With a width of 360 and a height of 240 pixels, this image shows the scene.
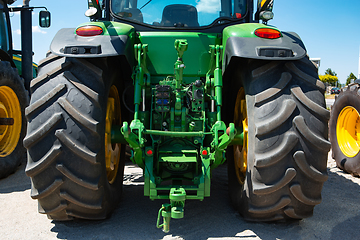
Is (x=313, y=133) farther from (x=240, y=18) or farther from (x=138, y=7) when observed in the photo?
(x=138, y=7)

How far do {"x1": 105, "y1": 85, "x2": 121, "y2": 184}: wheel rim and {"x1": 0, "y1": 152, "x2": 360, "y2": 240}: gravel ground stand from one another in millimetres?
356

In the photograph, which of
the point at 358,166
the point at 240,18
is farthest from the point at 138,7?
the point at 358,166

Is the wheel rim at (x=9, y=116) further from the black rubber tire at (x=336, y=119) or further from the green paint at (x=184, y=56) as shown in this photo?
the black rubber tire at (x=336, y=119)

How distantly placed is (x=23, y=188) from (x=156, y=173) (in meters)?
2.06

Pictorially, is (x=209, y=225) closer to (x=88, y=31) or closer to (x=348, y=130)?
(x=88, y=31)

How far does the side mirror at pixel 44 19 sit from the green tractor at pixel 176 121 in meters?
2.37

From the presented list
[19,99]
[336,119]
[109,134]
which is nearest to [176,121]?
[109,134]

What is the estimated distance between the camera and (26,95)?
488cm

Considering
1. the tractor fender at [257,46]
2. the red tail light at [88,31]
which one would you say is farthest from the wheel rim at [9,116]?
the tractor fender at [257,46]

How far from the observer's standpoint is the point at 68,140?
227 centimetres

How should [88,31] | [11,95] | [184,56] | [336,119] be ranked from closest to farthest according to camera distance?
[88,31] → [184,56] → [11,95] → [336,119]

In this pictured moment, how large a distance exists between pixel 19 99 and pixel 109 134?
2.68 meters

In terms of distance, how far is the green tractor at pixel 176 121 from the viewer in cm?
233

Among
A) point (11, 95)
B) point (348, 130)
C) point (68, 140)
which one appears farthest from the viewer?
point (348, 130)
